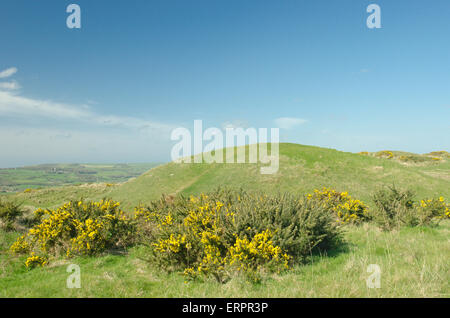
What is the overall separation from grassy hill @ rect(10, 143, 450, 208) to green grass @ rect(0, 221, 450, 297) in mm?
16778

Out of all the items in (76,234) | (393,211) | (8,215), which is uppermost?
(393,211)

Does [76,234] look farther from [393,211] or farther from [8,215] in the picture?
[393,211]

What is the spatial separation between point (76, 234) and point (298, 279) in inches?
334

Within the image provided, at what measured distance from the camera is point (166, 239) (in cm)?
720

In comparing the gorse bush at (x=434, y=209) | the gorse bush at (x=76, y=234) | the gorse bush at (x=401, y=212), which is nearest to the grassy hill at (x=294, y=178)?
the gorse bush at (x=434, y=209)

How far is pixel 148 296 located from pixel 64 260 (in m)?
5.33

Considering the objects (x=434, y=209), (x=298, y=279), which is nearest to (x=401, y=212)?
(x=434, y=209)

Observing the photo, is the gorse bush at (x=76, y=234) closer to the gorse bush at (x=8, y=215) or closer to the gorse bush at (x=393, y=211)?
the gorse bush at (x=8, y=215)

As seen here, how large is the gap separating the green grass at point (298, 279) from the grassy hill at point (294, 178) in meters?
16.8

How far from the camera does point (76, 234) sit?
9148 mm

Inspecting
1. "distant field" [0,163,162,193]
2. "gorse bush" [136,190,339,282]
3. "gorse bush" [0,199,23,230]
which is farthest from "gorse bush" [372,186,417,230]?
"distant field" [0,163,162,193]

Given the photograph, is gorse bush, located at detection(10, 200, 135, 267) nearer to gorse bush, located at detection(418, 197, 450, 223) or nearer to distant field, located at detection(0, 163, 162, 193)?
gorse bush, located at detection(418, 197, 450, 223)

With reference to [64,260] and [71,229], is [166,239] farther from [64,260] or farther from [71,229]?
[71,229]

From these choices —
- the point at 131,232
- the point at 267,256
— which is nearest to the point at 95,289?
the point at 267,256
